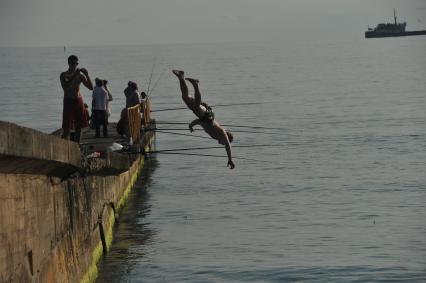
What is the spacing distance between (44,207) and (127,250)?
8852mm

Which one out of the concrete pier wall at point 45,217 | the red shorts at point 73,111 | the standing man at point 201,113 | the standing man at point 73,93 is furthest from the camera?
the red shorts at point 73,111

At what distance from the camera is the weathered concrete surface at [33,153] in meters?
9.50

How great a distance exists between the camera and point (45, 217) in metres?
12.6

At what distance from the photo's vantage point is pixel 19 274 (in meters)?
10.7

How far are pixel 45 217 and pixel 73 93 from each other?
501cm

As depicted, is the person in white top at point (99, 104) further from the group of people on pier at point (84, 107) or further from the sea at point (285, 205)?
the group of people on pier at point (84, 107)

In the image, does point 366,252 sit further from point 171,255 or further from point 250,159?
point 250,159

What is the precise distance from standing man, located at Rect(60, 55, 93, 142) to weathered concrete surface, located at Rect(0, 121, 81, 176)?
320cm

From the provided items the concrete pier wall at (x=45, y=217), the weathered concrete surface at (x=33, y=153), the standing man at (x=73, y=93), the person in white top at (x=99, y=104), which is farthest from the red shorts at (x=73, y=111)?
the person in white top at (x=99, y=104)

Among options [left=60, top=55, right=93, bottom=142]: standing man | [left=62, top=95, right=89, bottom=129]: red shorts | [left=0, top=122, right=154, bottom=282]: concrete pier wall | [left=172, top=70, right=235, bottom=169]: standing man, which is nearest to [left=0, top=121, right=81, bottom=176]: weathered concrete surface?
[left=0, top=122, right=154, bottom=282]: concrete pier wall

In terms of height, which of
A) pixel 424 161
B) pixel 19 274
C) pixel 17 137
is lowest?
pixel 424 161

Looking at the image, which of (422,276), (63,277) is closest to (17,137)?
(63,277)

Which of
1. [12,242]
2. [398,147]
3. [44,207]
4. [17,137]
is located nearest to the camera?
[17,137]

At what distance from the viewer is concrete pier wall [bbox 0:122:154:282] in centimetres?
1024
